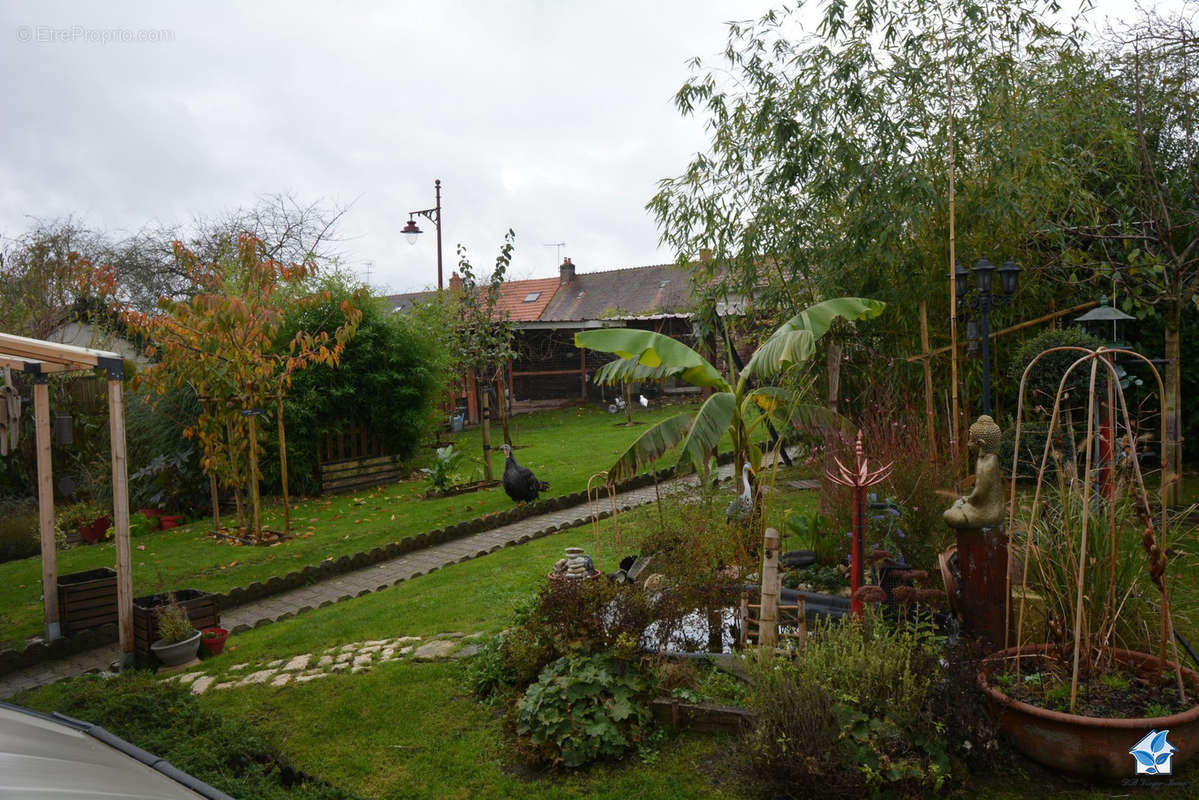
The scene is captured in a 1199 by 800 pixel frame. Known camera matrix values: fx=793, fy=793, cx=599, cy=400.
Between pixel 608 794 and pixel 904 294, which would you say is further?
pixel 904 294

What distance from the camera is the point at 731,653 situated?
509 centimetres

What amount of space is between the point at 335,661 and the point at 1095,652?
16.1 feet

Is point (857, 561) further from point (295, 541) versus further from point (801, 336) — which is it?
point (295, 541)

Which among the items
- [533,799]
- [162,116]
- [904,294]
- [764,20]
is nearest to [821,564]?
[533,799]

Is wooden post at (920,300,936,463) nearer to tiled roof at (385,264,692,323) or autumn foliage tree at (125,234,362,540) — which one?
autumn foliage tree at (125,234,362,540)

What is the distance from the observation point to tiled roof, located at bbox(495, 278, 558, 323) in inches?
1216

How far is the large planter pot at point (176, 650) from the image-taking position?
6.18 meters

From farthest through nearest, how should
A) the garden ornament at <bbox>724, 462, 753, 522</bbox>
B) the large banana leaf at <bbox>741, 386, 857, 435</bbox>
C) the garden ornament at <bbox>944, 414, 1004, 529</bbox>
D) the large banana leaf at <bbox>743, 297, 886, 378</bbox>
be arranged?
the large banana leaf at <bbox>741, 386, 857, 435</bbox> → the garden ornament at <bbox>724, 462, 753, 522</bbox> → the large banana leaf at <bbox>743, 297, 886, 378</bbox> → the garden ornament at <bbox>944, 414, 1004, 529</bbox>

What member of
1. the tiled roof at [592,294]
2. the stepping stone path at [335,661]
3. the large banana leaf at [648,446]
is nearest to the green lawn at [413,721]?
the stepping stone path at [335,661]

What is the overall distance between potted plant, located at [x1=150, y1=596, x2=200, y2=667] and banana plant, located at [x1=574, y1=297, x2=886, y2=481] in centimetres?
364

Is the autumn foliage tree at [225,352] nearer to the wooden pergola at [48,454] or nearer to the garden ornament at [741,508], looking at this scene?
the wooden pergola at [48,454]

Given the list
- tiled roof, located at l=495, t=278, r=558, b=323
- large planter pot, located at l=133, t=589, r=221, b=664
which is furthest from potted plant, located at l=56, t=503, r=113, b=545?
tiled roof, located at l=495, t=278, r=558, b=323

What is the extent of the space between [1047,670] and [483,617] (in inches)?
165

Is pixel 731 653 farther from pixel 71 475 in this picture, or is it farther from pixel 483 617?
pixel 71 475
